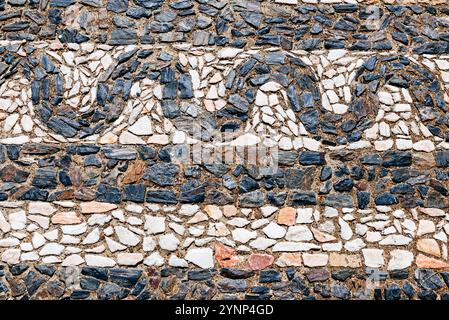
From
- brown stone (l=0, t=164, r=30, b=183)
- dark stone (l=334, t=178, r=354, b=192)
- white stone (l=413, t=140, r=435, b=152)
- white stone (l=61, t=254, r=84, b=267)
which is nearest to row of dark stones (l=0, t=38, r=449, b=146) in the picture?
white stone (l=413, t=140, r=435, b=152)

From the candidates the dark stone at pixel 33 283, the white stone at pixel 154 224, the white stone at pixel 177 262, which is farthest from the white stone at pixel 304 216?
the dark stone at pixel 33 283

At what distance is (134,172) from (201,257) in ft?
3.43

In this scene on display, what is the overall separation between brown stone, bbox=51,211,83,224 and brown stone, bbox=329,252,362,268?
2420 mm

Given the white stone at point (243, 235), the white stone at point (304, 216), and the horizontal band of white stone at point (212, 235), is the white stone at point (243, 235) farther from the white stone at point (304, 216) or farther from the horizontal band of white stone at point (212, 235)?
the white stone at point (304, 216)

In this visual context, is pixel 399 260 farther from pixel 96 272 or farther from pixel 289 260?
pixel 96 272

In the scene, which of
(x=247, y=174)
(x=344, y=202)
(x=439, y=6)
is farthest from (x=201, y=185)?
(x=439, y=6)

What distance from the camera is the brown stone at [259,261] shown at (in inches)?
260

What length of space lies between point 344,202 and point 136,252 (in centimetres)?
204

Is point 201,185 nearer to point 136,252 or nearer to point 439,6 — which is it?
point 136,252

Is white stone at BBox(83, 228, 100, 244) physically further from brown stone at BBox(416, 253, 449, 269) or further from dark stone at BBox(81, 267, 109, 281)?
brown stone at BBox(416, 253, 449, 269)

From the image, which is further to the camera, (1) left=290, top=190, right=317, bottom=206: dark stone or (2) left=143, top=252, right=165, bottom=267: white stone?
(1) left=290, top=190, right=317, bottom=206: dark stone

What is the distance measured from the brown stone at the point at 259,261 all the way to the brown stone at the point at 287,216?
0.36 m

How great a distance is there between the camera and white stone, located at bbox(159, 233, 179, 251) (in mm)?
6629

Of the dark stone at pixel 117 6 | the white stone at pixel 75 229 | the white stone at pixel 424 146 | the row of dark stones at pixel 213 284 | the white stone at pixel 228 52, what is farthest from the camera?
the dark stone at pixel 117 6
